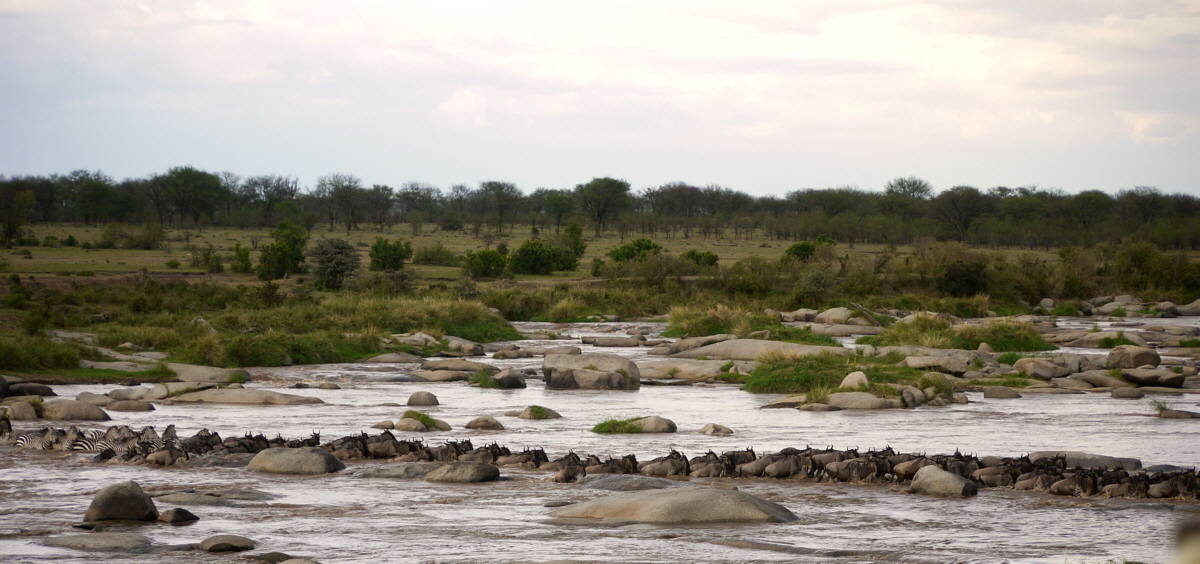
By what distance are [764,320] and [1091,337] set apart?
12338mm

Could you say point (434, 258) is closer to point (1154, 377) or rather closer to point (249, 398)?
point (249, 398)

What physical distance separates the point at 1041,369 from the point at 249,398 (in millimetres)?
20905

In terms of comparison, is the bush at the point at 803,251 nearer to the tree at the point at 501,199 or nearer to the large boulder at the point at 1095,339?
the large boulder at the point at 1095,339

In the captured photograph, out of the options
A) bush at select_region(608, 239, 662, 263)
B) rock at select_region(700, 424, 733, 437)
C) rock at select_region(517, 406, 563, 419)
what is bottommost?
rock at select_region(517, 406, 563, 419)

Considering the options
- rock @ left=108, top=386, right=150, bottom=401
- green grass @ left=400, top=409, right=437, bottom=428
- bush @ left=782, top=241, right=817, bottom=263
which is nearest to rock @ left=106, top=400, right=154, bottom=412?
rock @ left=108, top=386, right=150, bottom=401

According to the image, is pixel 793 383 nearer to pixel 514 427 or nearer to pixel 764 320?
pixel 514 427

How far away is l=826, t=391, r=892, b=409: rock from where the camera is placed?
22766 mm

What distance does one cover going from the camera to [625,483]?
12.9 meters

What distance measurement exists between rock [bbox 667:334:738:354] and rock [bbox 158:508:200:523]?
2555cm

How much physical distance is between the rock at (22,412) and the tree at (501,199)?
86145mm

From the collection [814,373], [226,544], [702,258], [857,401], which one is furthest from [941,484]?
[702,258]

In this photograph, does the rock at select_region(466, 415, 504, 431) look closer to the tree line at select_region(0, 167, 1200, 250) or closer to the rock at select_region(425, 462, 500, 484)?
the rock at select_region(425, 462, 500, 484)

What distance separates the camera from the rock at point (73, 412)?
19312 mm

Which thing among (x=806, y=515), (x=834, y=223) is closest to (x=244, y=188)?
(x=834, y=223)
